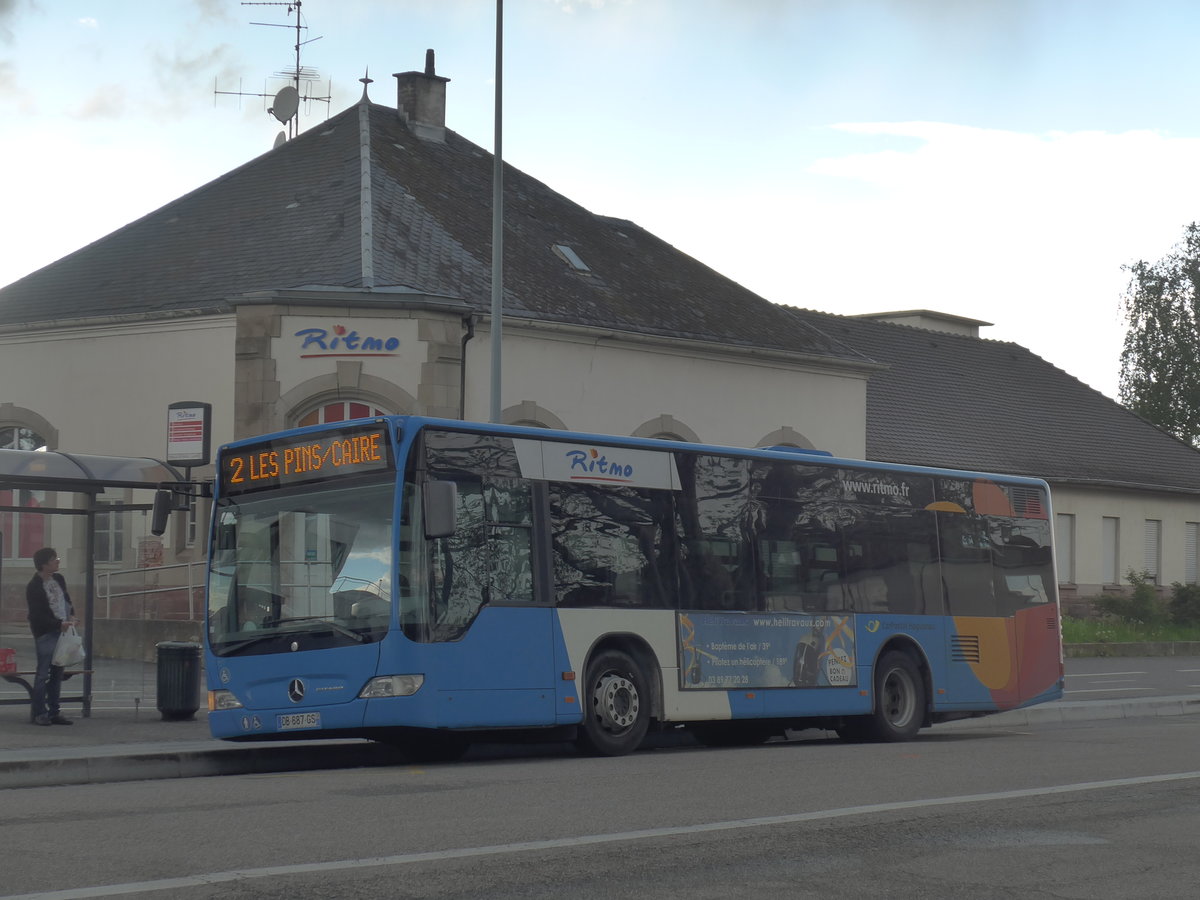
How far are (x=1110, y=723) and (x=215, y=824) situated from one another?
1370 cm

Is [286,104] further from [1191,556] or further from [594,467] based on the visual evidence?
[1191,556]

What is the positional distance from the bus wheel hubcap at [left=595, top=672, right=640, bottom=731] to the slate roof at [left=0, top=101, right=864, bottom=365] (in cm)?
1425

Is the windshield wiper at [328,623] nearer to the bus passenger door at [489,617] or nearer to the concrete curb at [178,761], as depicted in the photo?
the bus passenger door at [489,617]

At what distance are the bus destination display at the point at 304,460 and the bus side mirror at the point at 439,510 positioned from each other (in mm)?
600

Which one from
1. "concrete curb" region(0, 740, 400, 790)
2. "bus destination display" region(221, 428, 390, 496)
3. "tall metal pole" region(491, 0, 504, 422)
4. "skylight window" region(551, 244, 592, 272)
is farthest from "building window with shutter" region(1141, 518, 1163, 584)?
"bus destination display" region(221, 428, 390, 496)

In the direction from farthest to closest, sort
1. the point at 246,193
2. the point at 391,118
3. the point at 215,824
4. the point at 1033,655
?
the point at 391,118, the point at 246,193, the point at 1033,655, the point at 215,824

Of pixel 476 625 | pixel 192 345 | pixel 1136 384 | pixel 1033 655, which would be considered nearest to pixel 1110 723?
pixel 1033 655

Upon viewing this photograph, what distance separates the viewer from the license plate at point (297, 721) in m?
13.3

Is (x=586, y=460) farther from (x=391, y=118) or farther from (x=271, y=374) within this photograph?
(x=391, y=118)

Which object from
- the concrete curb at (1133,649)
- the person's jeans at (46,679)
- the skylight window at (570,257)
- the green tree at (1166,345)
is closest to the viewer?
the person's jeans at (46,679)

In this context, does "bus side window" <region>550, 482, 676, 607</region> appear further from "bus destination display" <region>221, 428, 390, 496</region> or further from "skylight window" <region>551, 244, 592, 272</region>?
"skylight window" <region>551, 244, 592, 272</region>

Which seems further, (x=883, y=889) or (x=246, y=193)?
(x=246, y=193)

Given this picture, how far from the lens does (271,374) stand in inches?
1087

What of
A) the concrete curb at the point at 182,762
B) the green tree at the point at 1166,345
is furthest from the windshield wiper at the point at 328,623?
the green tree at the point at 1166,345
